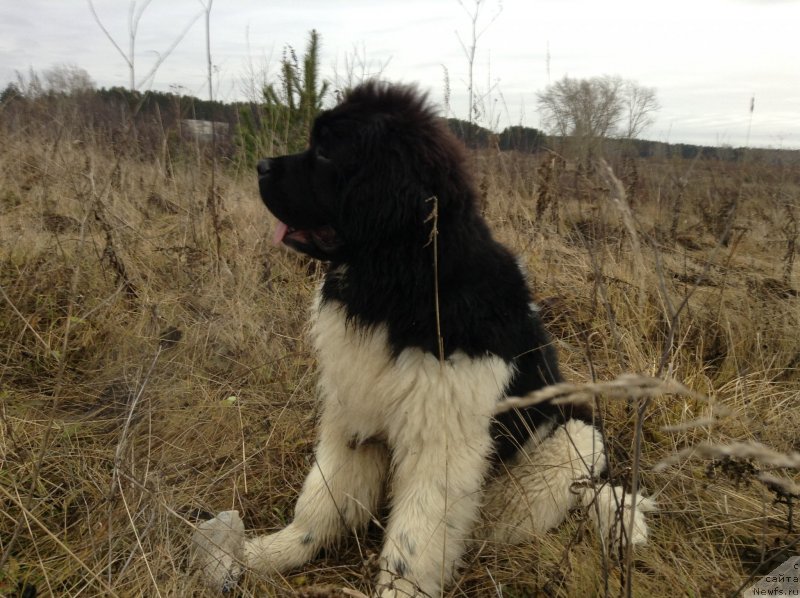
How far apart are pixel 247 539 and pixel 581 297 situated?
2618 mm

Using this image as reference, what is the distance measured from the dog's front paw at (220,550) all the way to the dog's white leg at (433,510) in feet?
1.74

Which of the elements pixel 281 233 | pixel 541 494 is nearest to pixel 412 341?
pixel 281 233

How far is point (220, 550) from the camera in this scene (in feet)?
6.48

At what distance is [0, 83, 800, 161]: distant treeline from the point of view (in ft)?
19.6

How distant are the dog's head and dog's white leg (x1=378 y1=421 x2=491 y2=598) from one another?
2.56 feet

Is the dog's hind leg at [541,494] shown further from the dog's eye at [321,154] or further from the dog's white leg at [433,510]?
the dog's eye at [321,154]

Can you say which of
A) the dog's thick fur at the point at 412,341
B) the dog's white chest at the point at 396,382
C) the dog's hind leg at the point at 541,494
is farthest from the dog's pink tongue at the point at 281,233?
the dog's hind leg at the point at 541,494

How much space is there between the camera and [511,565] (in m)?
2.17

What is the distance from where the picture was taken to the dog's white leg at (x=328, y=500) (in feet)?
7.67

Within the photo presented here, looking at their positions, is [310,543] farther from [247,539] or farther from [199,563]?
[199,563]

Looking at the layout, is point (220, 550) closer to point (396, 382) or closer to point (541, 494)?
point (396, 382)

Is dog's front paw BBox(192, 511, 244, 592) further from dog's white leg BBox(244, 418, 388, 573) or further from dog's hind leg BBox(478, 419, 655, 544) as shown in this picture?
dog's hind leg BBox(478, 419, 655, 544)

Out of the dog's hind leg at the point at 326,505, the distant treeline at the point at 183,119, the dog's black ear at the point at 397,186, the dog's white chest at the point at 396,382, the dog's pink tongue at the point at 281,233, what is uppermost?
the distant treeline at the point at 183,119

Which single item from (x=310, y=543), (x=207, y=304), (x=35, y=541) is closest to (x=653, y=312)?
(x=310, y=543)
